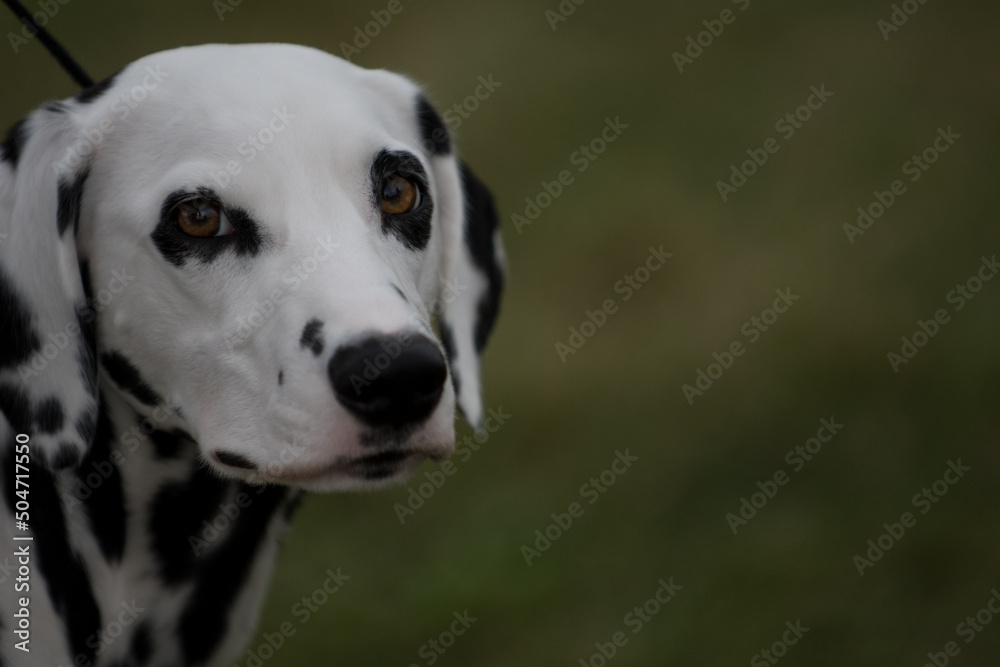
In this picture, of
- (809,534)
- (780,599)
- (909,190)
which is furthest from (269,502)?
(909,190)

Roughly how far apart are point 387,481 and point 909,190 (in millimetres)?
6227

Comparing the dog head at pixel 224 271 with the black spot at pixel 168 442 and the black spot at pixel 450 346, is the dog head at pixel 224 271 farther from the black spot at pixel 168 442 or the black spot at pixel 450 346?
the black spot at pixel 450 346

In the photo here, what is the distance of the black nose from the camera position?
2.03 m

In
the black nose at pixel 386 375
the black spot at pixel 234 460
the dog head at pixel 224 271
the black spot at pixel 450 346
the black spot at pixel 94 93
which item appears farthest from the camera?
the black spot at pixel 450 346

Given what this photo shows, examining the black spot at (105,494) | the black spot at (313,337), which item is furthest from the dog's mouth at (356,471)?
the black spot at (105,494)

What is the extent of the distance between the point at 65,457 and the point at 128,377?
0.24 metres

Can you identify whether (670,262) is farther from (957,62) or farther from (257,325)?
(257,325)

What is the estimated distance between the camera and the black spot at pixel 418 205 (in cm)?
248

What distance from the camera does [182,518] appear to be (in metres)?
2.62

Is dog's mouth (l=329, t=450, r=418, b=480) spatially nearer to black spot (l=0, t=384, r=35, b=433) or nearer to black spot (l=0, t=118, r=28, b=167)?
black spot (l=0, t=384, r=35, b=433)

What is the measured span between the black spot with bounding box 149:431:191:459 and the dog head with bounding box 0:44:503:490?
0.23ft

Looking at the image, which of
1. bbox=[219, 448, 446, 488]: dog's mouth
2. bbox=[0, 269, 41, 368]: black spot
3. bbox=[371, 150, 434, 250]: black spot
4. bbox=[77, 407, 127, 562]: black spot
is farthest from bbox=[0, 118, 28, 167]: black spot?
bbox=[219, 448, 446, 488]: dog's mouth

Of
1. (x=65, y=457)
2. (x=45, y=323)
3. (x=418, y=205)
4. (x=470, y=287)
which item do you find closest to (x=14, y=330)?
(x=45, y=323)

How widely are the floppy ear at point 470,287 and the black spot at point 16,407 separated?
44.4 inches
